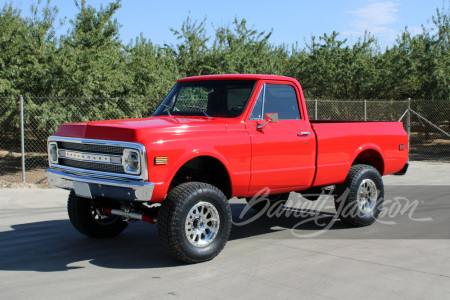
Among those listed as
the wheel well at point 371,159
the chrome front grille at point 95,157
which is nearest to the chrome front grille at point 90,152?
the chrome front grille at point 95,157

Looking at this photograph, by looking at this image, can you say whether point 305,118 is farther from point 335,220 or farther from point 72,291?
point 72,291

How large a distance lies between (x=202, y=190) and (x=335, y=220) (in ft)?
10.6

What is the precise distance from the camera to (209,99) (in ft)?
21.4

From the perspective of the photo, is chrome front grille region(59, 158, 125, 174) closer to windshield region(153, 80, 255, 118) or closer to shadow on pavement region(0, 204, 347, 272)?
shadow on pavement region(0, 204, 347, 272)

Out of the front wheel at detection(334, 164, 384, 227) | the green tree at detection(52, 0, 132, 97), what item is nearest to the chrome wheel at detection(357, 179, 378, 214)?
the front wheel at detection(334, 164, 384, 227)

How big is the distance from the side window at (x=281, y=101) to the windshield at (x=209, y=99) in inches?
11.0

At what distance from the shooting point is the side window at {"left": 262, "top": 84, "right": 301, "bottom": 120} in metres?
6.41

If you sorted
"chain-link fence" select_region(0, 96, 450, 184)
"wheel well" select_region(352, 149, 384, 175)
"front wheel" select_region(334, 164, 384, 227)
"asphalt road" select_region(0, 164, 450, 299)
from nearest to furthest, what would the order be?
"asphalt road" select_region(0, 164, 450, 299)
"front wheel" select_region(334, 164, 384, 227)
"wheel well" select_region(352, 149, 384, 175)
"chain-link fence" select_region(0, 96, 450, 184)

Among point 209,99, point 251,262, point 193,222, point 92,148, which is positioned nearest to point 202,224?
point 193,222

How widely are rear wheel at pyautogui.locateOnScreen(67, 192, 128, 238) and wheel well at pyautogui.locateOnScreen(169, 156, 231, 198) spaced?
1.16 m

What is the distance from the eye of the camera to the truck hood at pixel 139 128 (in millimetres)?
5031

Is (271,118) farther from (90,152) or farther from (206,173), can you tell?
(90,152)

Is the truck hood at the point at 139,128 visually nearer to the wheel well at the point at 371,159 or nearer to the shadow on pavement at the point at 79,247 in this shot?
the shadow on pavement at the point at 79,247

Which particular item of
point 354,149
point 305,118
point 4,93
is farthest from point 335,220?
point 4,93
